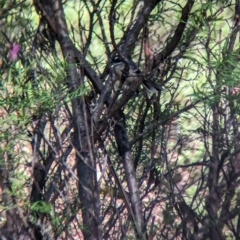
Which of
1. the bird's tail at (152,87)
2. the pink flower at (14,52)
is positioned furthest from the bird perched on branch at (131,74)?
the pink flower at (14,52)

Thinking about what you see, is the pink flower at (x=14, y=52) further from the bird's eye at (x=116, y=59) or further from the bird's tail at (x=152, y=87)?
the bird's tail at (x=152, y=87)

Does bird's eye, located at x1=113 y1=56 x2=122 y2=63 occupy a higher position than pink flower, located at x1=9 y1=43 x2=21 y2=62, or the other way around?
pink flower, located at x1=9 y1=43 x2=21 y2=62

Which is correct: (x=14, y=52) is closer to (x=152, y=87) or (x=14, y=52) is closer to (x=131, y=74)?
(x=131, y=74)

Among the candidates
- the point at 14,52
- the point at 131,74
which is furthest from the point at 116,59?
→ the point at 14,52

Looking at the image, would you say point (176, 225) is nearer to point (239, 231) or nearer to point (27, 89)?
point (239, 231)

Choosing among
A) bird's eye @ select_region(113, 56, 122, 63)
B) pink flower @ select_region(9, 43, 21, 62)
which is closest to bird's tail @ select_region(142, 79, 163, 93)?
bird's eye @ select_region(113, 56, 122, 63)

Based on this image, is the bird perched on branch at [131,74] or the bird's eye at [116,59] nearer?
the bird perched on branch at [131,74]

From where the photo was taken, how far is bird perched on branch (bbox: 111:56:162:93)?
246 centimetres

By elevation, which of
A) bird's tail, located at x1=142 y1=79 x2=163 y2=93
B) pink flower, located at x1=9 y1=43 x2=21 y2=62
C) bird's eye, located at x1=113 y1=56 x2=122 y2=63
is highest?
pink flower, located at x1=9 y1=43 x2=21 y2=62

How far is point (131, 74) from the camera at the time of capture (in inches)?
97.0

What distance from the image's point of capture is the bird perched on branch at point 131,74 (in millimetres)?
2459

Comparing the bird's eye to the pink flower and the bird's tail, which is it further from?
the pink flower

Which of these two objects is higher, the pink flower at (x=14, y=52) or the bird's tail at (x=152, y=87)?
the pink flower at (x=14, y=52)

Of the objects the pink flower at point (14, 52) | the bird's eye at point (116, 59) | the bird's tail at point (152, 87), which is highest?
the pink flower at point (14, 52)
